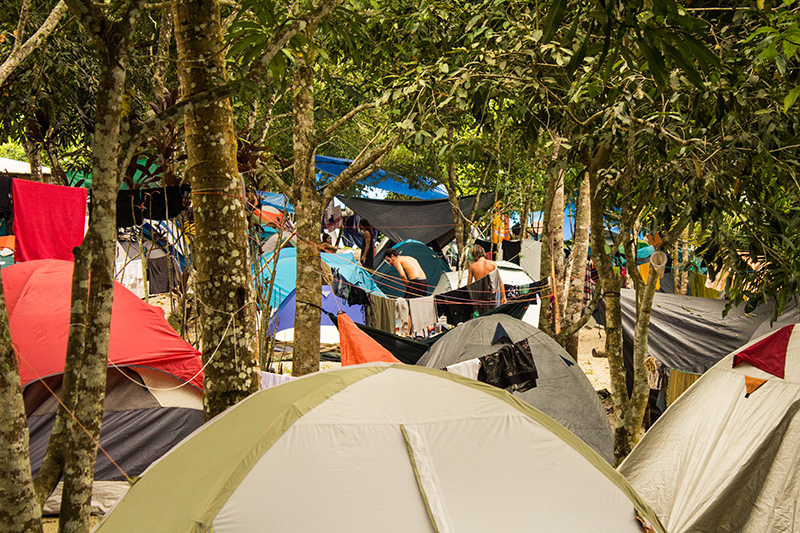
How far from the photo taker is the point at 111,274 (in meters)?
1.70

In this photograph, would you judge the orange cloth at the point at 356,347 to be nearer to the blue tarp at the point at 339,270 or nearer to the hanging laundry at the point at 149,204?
the hanging laundry at the point at 149,204

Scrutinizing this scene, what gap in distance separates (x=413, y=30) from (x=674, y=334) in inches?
114

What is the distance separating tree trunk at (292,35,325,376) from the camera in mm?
3969

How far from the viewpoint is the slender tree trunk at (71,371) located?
1681mm

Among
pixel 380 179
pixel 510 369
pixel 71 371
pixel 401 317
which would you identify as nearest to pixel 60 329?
pixel 71 371

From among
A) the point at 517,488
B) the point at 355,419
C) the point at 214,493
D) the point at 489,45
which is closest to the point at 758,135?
the point at 489,45

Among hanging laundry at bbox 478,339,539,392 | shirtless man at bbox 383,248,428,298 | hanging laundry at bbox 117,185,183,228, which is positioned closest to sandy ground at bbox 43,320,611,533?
shirtless man at bbox 383,248,428,298

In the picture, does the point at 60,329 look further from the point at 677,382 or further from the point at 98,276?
the point at 677,382

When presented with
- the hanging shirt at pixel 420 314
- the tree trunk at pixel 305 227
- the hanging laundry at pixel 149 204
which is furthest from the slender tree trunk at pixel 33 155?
the hanging shirt at pixel 420 314

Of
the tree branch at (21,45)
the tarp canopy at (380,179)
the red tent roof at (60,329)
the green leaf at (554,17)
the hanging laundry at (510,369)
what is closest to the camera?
the green leaf at (554,17)

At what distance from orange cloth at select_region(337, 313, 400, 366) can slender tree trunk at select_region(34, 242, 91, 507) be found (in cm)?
221

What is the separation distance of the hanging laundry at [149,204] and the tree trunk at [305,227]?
769 millimetres

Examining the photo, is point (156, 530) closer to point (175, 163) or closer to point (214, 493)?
point (214, 493)

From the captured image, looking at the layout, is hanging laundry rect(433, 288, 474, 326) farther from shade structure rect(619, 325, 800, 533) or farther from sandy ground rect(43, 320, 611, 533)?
shade structure rect(619, 325, 800, 533)
